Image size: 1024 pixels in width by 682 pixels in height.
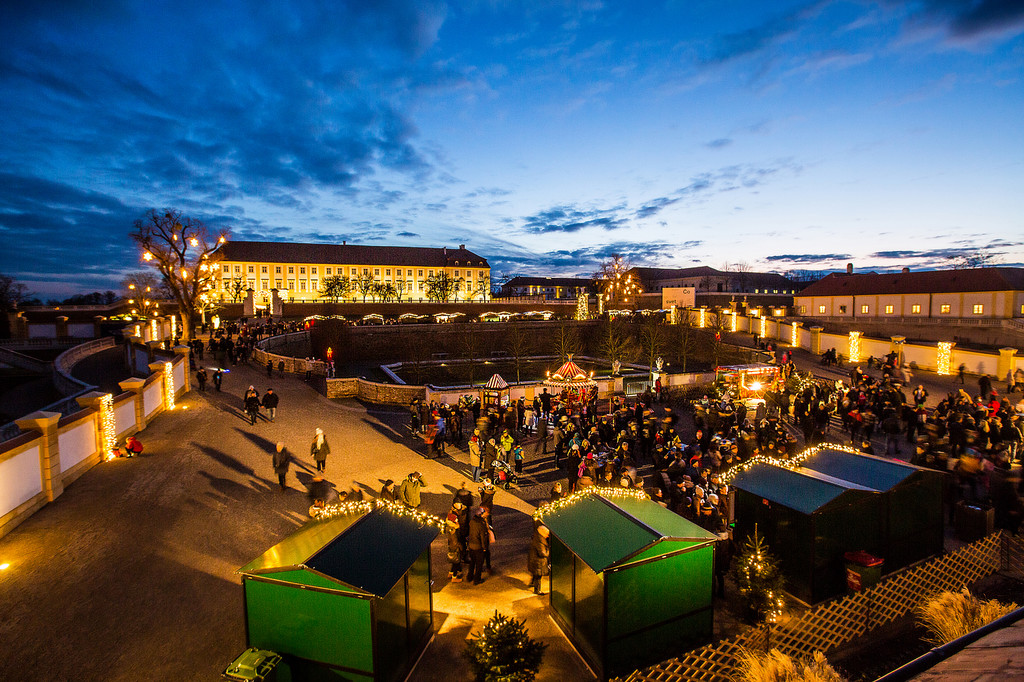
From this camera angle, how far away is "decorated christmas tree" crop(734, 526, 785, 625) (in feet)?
18.6

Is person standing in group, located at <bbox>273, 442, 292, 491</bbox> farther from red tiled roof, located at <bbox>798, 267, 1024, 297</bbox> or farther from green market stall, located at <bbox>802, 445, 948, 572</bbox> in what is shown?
red tiled roof, located at <bbox>798, 267, 1024, 297</bbox>

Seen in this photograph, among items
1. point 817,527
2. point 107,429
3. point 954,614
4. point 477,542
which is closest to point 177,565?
point 477,542

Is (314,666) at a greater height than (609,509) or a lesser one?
lesser

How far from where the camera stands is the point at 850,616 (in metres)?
5.68

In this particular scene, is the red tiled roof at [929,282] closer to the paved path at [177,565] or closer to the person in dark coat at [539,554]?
the paved path at [177,565]

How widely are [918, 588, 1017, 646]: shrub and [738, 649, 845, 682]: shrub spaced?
174 centimetres

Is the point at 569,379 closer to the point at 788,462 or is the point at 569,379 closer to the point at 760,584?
the point at 788,462

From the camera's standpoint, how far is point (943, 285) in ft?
137

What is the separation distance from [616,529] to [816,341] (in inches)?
1206

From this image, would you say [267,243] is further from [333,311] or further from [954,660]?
[954,660]

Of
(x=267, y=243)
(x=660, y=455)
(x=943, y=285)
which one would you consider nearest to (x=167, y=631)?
(x=660, y=455)

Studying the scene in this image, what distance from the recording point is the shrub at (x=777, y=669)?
4.74m

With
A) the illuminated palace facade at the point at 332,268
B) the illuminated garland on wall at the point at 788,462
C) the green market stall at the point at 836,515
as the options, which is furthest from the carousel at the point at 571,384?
the illuminated palace facade at the point at 332,268

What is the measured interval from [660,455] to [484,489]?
5127 mm
